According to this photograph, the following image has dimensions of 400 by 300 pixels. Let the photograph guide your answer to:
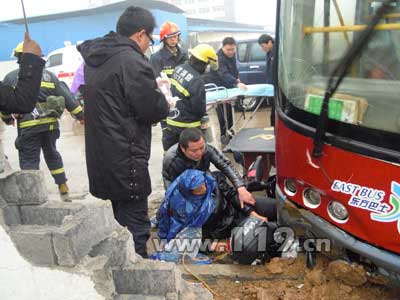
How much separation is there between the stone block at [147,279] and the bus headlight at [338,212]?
0.96 m

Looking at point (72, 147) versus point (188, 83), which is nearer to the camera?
point (188, 83)

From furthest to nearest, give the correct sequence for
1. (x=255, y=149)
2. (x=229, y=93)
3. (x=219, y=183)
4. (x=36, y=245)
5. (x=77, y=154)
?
(x=77, y=154)
(x=229, y=93)
(x=255, y=149)
(x=219, y=183)
(x=36, y=245)

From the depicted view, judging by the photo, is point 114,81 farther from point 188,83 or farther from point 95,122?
point 188,83

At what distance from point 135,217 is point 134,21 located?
4.12 feet

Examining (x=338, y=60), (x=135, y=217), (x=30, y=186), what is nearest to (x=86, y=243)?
(x=30, y=186)

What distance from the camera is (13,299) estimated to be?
6.26ft

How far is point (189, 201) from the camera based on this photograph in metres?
3.29

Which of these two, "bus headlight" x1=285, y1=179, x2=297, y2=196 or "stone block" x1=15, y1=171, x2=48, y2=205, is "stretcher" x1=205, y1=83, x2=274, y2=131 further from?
"stone block" x1=15, y1=171, x2=48, y2=205

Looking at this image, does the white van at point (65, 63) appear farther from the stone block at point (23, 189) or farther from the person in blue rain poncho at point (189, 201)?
the stone block at point (23, 189)

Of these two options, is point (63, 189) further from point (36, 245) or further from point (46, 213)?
point (36, 245)

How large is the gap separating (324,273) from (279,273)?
32 cm

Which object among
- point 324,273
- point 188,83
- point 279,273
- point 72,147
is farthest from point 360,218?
point 72,147

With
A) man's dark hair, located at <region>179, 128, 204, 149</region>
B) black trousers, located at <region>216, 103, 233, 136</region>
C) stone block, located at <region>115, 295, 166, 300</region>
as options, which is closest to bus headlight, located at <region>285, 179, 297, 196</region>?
man's dark hair, located at <region>179, 128, 204, 149</region>

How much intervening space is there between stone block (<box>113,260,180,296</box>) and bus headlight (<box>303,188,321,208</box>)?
0.96 meters
